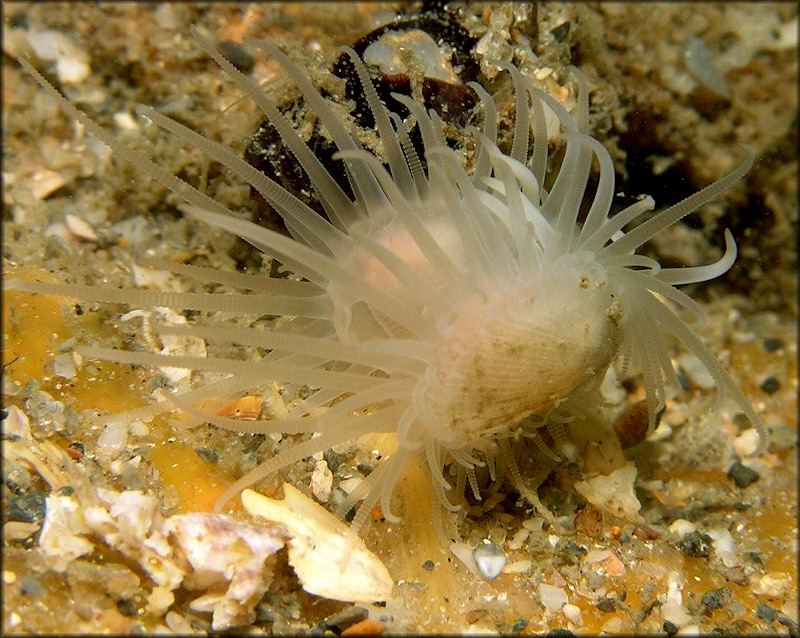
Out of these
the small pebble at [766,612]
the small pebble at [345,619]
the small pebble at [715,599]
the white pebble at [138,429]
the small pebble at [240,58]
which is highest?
the small pebble at [240,58]

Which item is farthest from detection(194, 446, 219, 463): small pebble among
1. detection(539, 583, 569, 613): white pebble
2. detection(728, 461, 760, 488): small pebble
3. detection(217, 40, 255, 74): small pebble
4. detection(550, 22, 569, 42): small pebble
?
detection(728, 461, 760, 488): small pebble

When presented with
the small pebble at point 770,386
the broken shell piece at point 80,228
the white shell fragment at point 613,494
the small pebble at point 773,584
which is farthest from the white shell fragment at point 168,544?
the small pebble at point 770,386

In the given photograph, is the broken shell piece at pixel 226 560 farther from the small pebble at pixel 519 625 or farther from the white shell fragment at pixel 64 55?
the white shell fragment at pixel 64 55

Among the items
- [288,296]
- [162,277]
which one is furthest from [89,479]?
[162,277]

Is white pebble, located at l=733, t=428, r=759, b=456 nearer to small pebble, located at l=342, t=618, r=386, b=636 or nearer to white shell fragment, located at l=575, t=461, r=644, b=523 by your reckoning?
white shell fragment, located at l=575, t=461, r=644, b=523

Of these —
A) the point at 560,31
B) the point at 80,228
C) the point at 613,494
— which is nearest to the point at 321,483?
the point at 613,494

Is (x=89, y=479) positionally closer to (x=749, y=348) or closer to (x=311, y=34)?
(x=311, y=34)

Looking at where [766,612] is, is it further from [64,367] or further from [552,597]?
[64,367]
